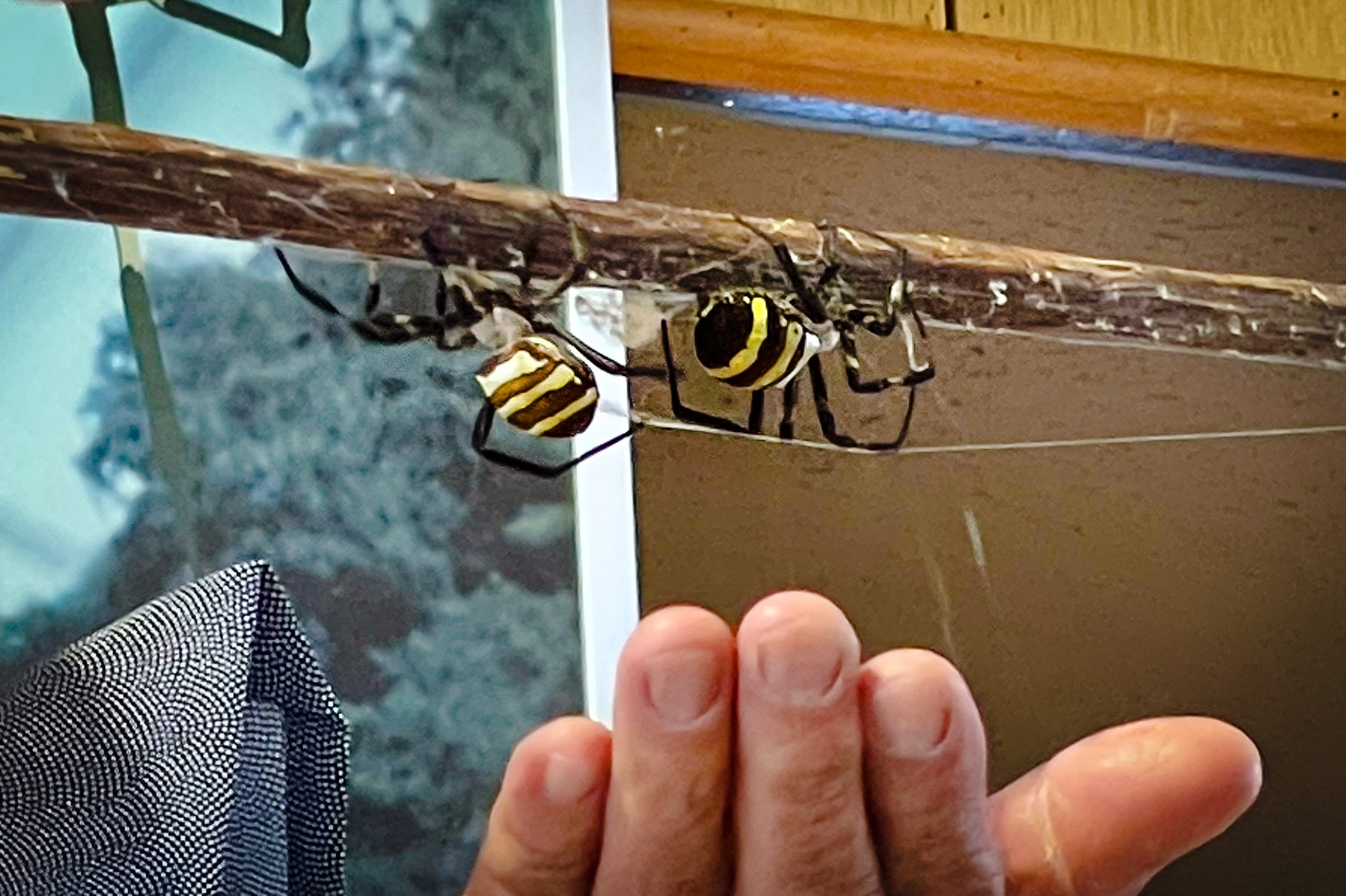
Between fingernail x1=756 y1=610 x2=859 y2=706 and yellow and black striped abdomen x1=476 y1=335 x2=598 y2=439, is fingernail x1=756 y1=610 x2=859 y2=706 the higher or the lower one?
the lower one

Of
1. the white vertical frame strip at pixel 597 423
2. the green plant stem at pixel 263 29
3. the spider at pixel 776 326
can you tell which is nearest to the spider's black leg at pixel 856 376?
the spider at pixel 776 326

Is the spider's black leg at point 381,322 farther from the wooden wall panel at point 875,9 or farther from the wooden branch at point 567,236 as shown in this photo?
the wooden wall panel at point 875,9

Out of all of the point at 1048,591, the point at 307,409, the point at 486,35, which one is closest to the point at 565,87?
the point at 486,35

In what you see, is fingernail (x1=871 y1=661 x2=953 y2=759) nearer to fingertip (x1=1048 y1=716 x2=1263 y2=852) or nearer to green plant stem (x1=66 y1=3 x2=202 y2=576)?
fingertip (x1=1048 y1=716 x2=1263 y2=852)

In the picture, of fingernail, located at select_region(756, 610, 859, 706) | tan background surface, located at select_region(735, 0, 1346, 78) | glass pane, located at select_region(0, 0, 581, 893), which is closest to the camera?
fingernail, located at select_region(756, 610, 859, 706)

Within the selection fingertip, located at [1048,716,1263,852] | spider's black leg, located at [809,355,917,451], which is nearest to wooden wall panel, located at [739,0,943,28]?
spider's black leg, located at [809,355,917,451]

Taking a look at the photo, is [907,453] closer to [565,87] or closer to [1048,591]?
[1048,591]
